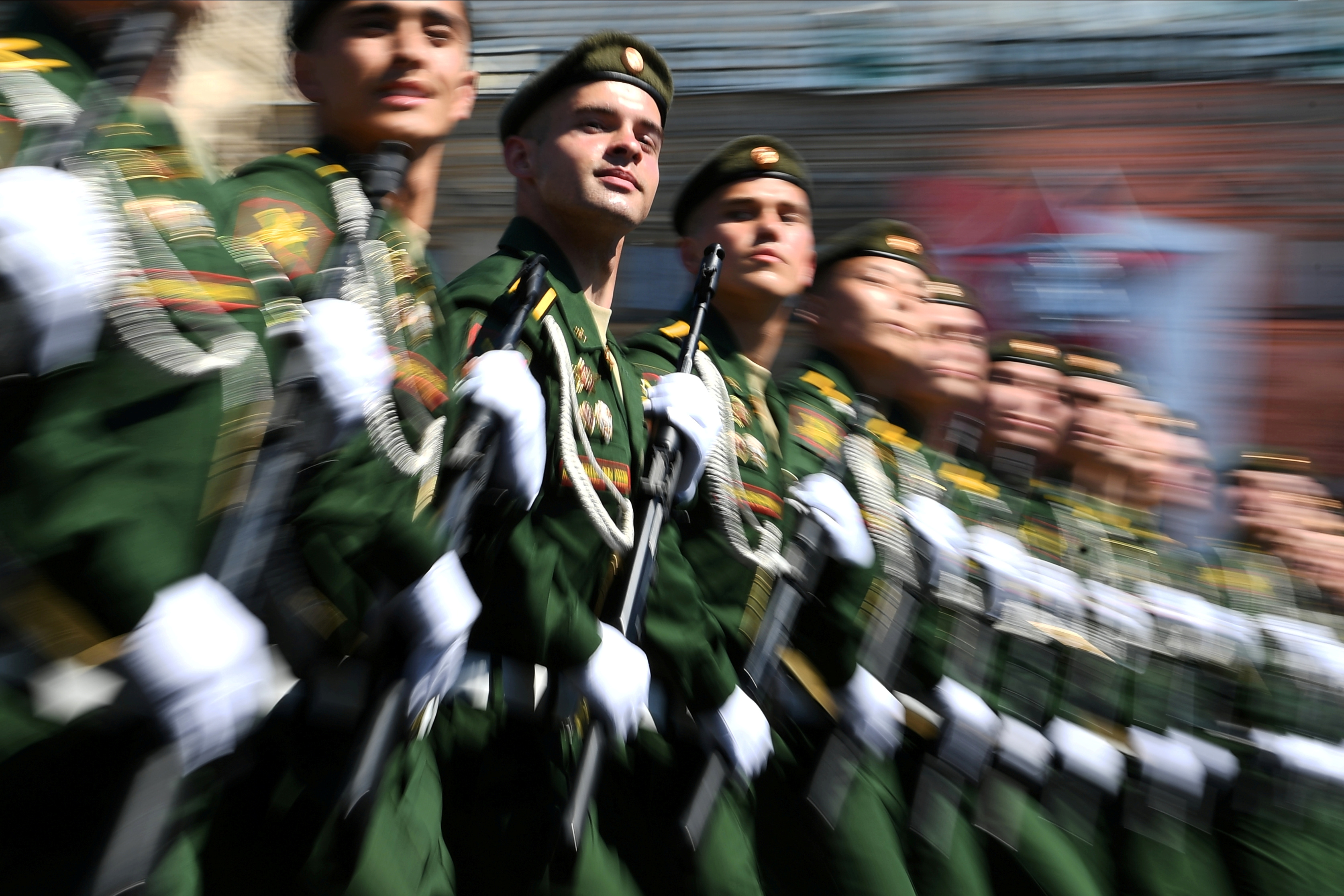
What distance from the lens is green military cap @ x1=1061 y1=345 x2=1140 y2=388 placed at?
3811 millimetres

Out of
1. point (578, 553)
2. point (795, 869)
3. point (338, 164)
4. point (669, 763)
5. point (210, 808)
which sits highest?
point (338, 164)

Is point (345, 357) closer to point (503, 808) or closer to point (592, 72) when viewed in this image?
point (503, 808)

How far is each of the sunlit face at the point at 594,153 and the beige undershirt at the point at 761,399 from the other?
0.56 meters

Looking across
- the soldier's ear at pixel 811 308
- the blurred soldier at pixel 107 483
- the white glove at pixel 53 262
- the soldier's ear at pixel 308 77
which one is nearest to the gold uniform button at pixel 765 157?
the soldier's ear at pixel 811 308

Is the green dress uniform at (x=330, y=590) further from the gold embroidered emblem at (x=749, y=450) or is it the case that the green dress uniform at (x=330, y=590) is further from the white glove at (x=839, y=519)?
the white glove at (x=839, y=519)

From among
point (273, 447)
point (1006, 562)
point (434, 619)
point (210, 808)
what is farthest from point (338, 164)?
point (1006, 562)

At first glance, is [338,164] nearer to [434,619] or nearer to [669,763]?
[434,619]

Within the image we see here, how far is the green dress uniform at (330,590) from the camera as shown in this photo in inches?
66.9

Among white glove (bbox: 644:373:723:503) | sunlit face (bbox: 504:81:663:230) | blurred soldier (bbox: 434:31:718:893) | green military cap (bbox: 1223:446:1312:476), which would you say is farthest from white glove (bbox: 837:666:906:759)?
green military cap (bbox: 1223:446:1312:476)

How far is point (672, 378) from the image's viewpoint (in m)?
2.46

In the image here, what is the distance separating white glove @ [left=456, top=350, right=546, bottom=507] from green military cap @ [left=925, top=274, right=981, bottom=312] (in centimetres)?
155

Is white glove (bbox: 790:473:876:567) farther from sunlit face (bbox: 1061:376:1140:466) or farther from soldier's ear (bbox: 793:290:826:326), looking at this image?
sunlit face (bbox: 1061:376:1140:466)

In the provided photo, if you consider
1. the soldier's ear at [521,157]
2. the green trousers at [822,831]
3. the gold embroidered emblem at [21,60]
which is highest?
the gold embroidered emblem at [21,60]

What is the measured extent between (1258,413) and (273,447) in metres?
4.74
